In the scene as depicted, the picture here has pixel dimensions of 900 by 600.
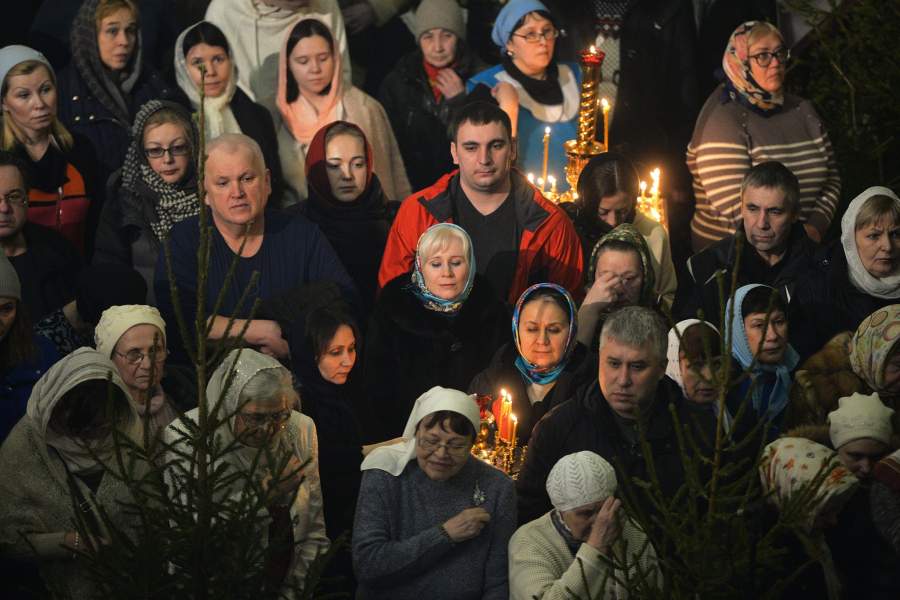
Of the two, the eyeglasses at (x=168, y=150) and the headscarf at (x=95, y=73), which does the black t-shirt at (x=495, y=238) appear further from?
the headscarf at (x=95, y=73)

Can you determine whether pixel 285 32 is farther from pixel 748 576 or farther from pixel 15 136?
pixel 748 576

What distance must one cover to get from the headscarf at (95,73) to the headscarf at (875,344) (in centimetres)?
402

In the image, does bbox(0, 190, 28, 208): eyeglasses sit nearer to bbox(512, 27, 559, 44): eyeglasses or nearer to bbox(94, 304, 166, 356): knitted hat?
bbox(94, 304, 166, 356): knitted hat

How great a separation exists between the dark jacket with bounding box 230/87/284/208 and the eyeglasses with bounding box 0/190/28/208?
1654mm

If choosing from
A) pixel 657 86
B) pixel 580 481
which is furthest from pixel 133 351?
pixel 657 86

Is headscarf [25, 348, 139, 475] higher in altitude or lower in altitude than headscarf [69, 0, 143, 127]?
lower

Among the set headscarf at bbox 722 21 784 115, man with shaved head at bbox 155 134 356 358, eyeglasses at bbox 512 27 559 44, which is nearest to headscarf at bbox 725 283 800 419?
man with shaved head at bbox 155 134 356 358

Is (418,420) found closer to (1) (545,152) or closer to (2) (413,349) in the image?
(2) (413,349)

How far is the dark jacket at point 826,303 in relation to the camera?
7.77m

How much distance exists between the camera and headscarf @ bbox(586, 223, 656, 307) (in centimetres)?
771

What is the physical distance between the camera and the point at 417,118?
963 centimetres

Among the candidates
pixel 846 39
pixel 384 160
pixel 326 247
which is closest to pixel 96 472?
pixel 326 247

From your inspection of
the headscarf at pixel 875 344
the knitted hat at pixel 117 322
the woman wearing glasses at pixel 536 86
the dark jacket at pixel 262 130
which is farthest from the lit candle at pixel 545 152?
the knitted hat at pixel 117 322

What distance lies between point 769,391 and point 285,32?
3.47 metres
